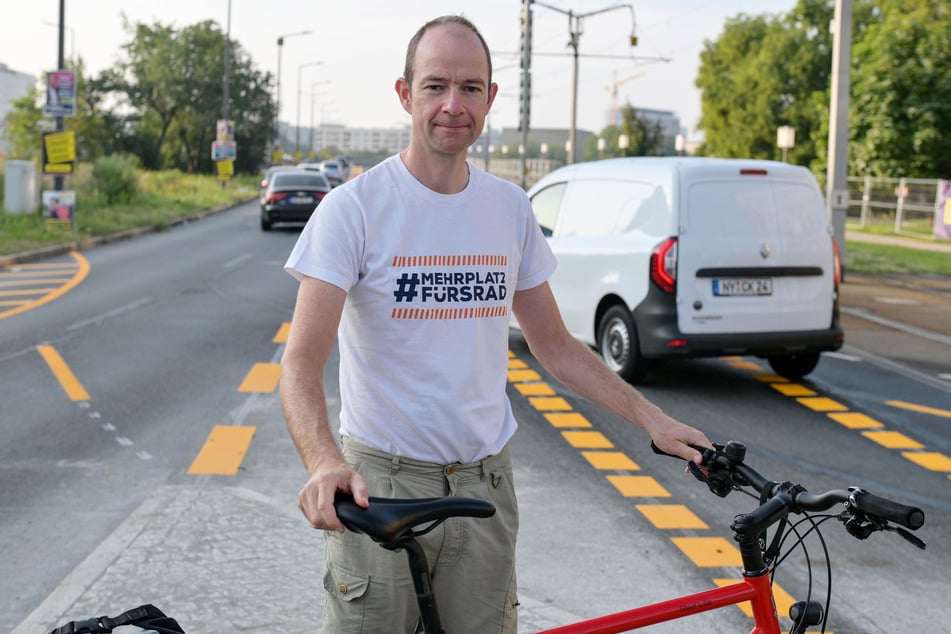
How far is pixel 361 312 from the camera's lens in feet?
9.64

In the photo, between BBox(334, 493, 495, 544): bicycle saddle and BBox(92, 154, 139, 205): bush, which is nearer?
BBox(334, 493, 495, 544): bicycle saddle

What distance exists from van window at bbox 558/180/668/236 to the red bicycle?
7.81 metres

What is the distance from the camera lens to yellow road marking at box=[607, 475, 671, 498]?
7.25 metres

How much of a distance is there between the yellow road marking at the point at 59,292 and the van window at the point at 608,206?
666cm

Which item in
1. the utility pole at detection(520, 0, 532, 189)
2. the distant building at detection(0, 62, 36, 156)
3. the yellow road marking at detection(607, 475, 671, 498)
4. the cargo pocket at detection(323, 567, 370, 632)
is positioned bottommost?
the yellow road marking at detection(607, 475, 671, 498)

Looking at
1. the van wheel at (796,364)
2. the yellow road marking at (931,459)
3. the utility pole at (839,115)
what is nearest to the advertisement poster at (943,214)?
the utility pole at (839,115)

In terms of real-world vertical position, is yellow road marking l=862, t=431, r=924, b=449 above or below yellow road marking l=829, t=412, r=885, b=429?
below

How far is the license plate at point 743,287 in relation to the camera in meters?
10.3

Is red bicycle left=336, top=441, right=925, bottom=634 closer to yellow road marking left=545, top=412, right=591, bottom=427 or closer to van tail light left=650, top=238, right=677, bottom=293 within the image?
yellow road marking left=545, top=412, right=591, bottom=427

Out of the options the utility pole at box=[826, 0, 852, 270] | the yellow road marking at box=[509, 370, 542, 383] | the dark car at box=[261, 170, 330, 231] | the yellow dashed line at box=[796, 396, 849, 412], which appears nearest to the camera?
the yellow dashed line at box=[796, 396, 849, 412]

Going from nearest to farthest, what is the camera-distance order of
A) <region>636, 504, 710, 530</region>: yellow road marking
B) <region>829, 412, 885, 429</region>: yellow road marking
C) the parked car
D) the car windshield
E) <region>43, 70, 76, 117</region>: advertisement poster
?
1. <region>636, 504, 710, 530</region>: yellow road marking
2. <region>829, 412, 885, 429</region>: yellow road marking
3. <region>43, 70, 76, 117</region>: advertisement poster
4. the car windshield
5. the parked car

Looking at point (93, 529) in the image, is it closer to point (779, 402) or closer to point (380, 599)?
point (380, 599)

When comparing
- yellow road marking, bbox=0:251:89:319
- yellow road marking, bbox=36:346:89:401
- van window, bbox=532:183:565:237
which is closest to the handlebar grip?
yellow road marking, bbox=36:346:89:401

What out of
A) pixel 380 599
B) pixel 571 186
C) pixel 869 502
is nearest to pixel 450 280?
pixel 380 599
